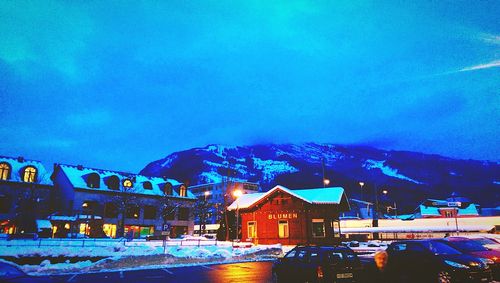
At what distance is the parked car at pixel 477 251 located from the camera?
14098 millimetres

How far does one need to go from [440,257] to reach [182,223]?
60.1 m

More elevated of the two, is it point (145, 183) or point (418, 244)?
point (145, 183)

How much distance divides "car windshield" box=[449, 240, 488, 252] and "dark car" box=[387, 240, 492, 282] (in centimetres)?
154

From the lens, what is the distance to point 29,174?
52.8 m

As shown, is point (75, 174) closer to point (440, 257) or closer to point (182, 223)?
point (182, 223)

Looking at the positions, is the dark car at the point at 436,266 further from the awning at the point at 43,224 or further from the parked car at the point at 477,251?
the awning at the point at 43,224

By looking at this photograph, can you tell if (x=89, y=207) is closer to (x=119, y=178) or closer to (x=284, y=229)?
(x=119, y=178)

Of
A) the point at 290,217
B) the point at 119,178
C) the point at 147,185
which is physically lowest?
the point at 290,217

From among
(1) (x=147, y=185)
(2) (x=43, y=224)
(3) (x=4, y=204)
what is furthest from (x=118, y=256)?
(1) (x=147, y=185)

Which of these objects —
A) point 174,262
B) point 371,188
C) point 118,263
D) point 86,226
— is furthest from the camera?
point 371,188

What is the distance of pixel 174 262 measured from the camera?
24062mm

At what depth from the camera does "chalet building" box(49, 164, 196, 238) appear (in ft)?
175

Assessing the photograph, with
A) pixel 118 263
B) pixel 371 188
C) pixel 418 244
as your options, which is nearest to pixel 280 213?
pixel 118 263

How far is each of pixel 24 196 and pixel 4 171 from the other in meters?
4.75
